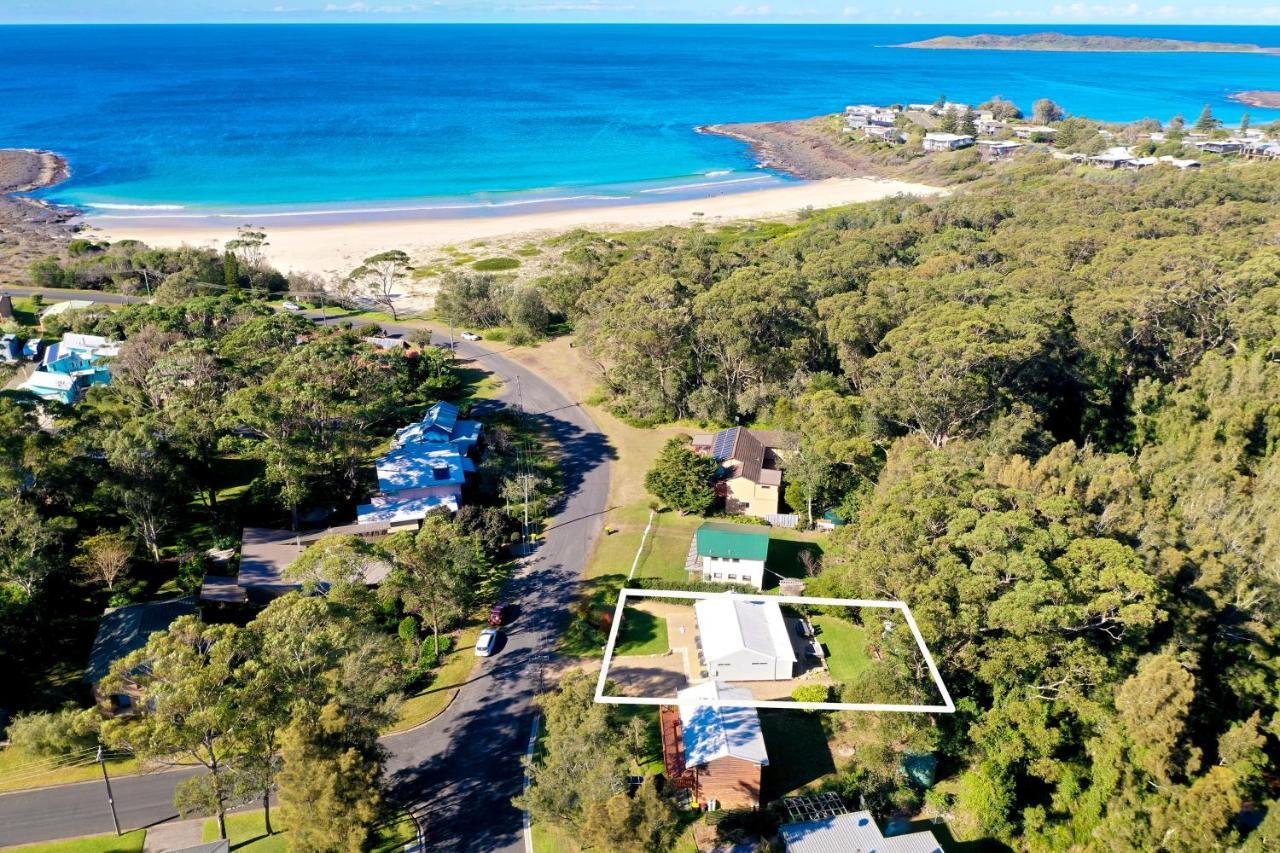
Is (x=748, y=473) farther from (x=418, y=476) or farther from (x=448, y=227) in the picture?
(x=448, y=227)

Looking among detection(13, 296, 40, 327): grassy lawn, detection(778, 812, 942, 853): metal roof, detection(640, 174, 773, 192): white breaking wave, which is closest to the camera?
detection(778, 812, 942, 853): metal roof

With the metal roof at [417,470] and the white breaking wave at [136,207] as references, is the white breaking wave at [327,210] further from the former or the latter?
the metal roof at [417,470]

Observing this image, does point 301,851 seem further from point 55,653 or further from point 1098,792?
point 1098,792

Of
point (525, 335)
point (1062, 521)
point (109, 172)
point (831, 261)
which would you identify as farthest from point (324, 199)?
point (1062, 521)

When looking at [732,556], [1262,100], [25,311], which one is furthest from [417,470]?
[1262,100]

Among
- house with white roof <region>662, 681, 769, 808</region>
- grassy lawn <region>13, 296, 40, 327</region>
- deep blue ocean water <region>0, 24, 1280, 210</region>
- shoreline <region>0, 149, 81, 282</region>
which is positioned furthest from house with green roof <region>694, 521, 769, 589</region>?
deep blue ocean water <region>0, 24, 1280, 210</region>

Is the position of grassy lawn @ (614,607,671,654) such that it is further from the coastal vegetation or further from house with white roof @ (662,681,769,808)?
the coastal vegetation

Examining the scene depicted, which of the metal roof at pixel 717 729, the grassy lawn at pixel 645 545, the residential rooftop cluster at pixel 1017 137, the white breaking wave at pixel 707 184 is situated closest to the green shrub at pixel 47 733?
the metal roof at pixel 717 729
